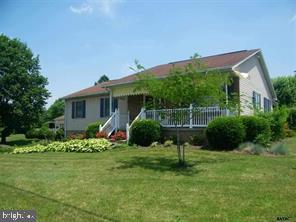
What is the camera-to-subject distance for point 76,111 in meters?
29.6

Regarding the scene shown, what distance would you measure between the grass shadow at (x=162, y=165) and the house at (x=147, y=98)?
9.41ft

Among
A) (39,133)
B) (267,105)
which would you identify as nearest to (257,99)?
(267,105)

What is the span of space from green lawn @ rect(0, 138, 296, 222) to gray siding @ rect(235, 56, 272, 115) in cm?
691

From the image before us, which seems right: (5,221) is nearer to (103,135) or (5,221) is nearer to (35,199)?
(35,199)

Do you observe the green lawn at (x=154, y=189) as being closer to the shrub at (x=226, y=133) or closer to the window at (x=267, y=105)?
the shrub at (x=226, y=133)

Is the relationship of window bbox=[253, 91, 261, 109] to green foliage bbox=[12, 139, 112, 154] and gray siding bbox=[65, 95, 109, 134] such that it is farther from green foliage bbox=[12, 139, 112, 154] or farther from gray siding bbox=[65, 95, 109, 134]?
gray siding bbox=[65, 95, 109, 134]

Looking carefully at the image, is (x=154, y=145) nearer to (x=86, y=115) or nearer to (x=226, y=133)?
(x=226, y=133)

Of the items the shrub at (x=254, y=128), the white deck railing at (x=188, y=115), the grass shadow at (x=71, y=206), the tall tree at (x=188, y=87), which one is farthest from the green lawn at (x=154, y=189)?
the shrub at (x=254, y=128)

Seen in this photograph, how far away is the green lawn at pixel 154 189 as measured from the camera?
6223 mm

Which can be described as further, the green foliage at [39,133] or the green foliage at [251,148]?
the green foliage at [39,133]

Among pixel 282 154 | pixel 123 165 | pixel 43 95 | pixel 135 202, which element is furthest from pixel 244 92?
pixel 43 95

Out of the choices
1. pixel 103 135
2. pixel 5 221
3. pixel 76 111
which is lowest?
pixel 5 221

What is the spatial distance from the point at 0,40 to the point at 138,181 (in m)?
29.9

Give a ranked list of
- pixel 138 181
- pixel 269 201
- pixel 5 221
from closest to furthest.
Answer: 1. pixel 5 221
2. pixel 269 201
3. pixel 138 181
